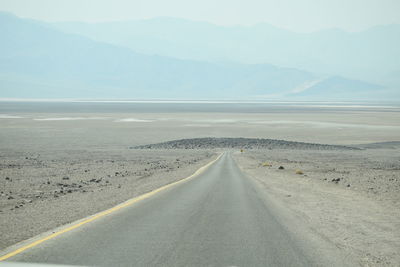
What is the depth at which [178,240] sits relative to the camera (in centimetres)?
1029

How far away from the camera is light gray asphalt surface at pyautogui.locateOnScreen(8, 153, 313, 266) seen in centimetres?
879

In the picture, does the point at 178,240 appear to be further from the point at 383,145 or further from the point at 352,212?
the point at 383,145

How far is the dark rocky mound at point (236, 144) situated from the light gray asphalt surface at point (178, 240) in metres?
48.3

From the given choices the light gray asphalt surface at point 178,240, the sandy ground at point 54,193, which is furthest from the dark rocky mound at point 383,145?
the light gray asphalt surface at point 178,240

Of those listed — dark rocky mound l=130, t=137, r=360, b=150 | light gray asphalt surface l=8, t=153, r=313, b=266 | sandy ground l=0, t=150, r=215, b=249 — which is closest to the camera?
light gray asphalt surface l=8, t=153, r=313, b=266

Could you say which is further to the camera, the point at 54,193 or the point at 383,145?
the point at 383,145

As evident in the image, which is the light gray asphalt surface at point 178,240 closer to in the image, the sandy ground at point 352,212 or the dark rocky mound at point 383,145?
the sandy ground at point 352,212

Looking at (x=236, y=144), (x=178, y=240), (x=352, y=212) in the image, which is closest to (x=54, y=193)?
(x=352, y=212)

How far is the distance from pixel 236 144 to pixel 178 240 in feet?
Result: 198

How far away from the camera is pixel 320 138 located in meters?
76.8

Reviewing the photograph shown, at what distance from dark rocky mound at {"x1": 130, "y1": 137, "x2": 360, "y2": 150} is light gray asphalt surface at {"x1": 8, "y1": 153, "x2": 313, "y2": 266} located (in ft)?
158

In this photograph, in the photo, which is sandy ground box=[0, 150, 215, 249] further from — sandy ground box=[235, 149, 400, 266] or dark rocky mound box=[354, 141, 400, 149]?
dark rocky mound box=[354, 141, 400, 149]

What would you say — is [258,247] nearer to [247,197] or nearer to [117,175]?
[247,197]

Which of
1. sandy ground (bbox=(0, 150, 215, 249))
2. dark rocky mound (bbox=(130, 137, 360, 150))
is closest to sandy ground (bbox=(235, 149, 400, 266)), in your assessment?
sandy ground (bbox=(0, 150, 215, 249))
